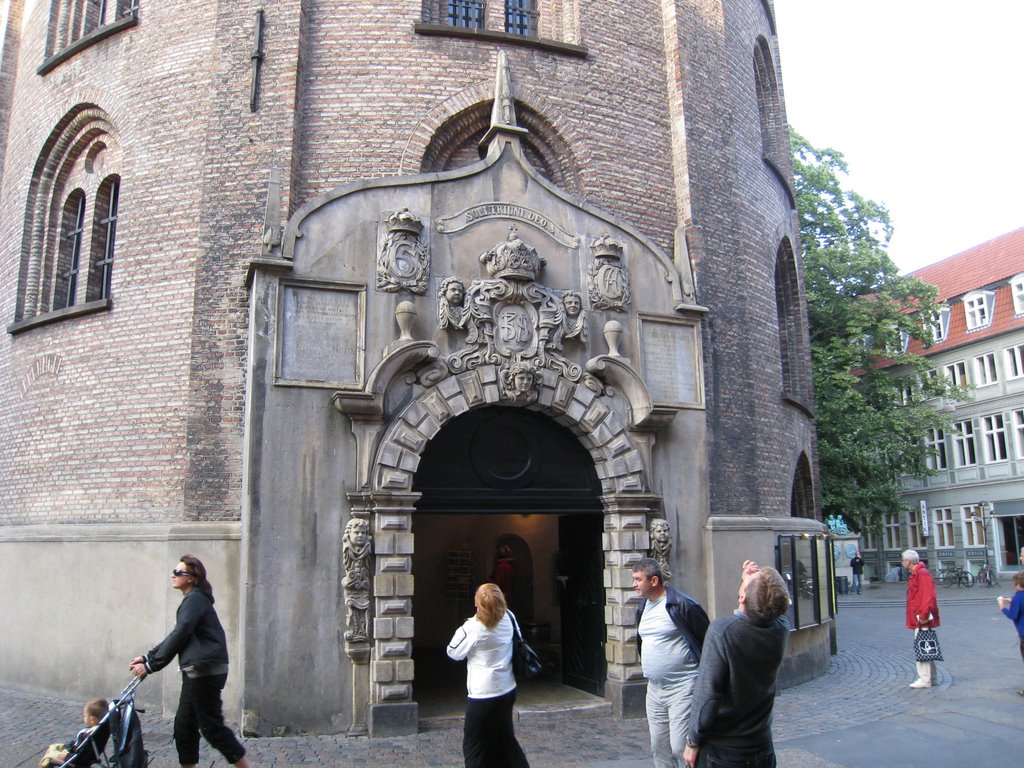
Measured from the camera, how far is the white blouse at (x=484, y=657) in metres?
5.83

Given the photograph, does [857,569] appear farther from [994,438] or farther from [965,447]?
[965,447]

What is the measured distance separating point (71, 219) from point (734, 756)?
1312cm

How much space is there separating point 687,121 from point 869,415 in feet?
56.2

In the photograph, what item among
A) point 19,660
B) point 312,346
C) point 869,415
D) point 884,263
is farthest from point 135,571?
point 884,263

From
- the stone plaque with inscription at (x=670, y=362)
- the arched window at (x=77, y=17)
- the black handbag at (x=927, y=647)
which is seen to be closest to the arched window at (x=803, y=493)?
the black handbag at (x=927, y=647)

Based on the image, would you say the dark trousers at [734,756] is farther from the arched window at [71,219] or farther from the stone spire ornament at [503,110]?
the arched window at [71,219]

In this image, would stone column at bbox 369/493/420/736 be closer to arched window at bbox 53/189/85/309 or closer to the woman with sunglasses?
the woman with sunglasses

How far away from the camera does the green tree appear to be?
89.2 feet

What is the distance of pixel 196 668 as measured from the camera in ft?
20.7

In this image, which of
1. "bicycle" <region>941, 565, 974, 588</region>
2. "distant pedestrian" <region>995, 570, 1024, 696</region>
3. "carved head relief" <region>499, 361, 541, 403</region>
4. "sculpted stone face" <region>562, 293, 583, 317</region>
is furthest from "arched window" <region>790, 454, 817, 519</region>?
"bicycle" <region>941, 565, 974, 588</region>

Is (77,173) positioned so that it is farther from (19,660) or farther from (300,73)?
(19,660)

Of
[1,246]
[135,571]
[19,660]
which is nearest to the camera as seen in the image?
[135,571]

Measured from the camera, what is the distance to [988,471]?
39344mm

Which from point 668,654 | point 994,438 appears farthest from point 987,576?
point 668,654
